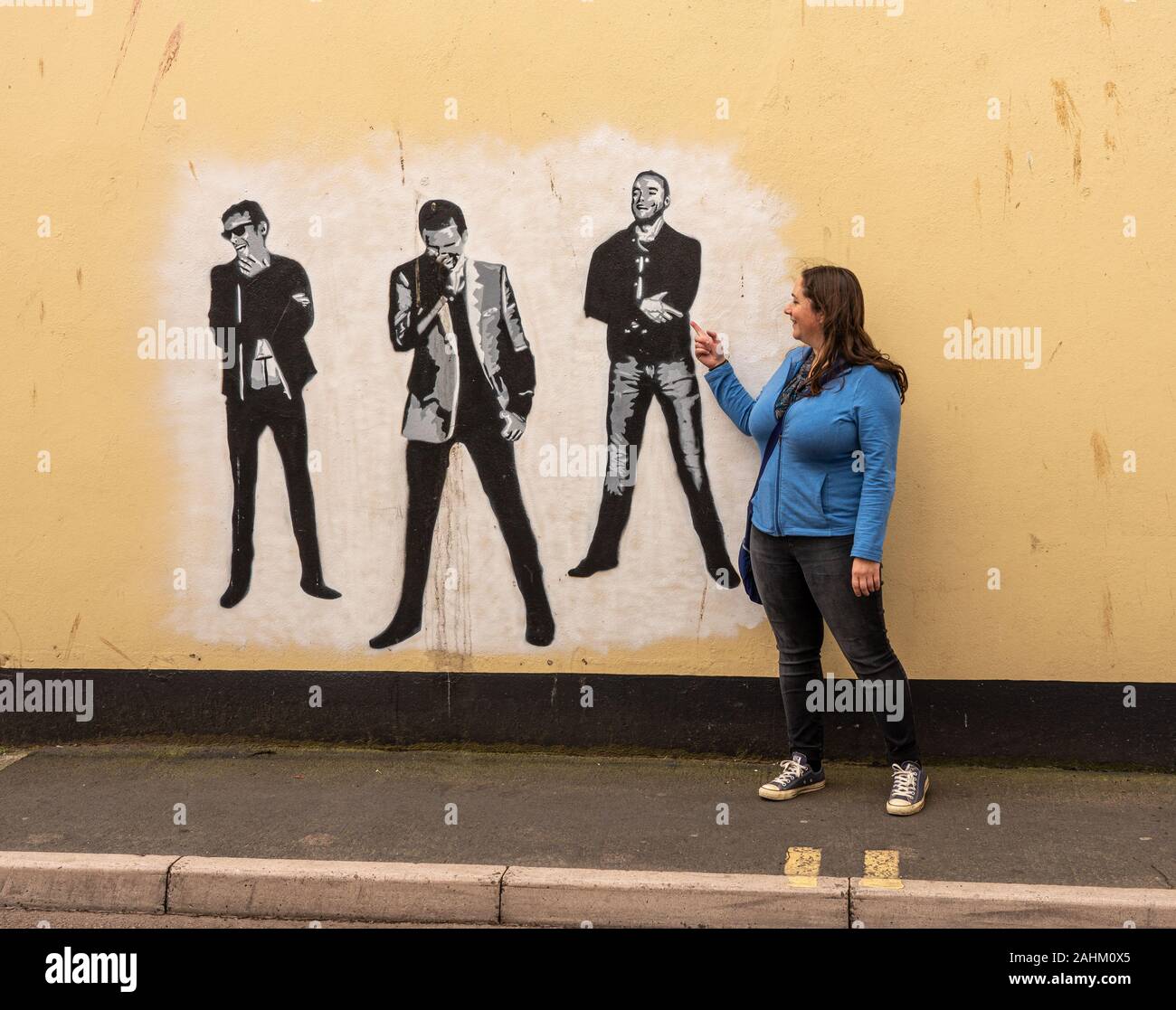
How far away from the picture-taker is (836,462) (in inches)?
177

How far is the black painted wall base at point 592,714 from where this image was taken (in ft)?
16.2

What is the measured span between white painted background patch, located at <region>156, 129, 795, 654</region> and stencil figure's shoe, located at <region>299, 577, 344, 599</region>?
0.03m

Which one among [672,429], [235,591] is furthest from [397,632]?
[672,429]

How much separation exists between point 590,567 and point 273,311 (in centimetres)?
180

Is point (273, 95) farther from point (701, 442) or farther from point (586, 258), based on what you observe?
point (701, 442)

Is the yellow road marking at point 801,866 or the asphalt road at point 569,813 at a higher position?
the asphalt road at point 569,813

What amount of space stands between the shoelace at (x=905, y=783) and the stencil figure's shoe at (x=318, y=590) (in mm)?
2501

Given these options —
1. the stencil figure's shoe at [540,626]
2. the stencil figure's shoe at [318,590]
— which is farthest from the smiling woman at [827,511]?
the stencil figure's shoe at [318,590]

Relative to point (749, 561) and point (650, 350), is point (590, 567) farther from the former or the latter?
point (650, 350)

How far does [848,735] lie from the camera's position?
5070mm

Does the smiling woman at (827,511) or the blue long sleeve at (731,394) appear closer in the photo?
the smiling woman at (827,511)

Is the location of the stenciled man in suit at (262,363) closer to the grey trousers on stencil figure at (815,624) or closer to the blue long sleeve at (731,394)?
the blue long sleeve at (731,394)
